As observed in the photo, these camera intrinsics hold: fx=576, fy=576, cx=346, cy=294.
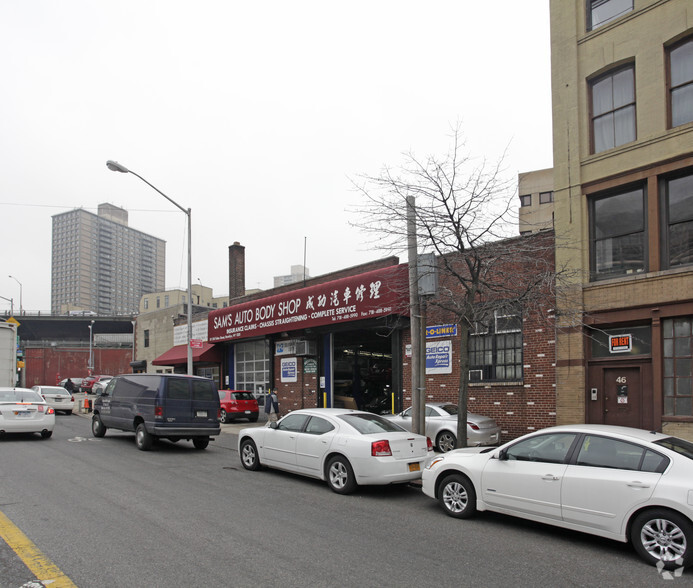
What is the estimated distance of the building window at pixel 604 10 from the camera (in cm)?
1448

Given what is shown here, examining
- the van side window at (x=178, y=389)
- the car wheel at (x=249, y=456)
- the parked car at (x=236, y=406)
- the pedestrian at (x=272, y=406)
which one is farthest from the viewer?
the parked car at (x=236, y=406)

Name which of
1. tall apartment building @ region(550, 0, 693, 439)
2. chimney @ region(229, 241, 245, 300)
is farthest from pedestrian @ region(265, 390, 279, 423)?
tall apartment building @ region(550, 0, 693, 439)

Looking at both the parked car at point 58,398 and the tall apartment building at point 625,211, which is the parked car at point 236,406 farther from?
the tall apartment building at point 625,211

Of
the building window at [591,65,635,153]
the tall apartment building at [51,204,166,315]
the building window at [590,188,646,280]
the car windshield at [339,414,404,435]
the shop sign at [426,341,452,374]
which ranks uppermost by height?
the tall apartment building at [51,204,166,315]

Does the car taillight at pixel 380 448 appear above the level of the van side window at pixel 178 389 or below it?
below

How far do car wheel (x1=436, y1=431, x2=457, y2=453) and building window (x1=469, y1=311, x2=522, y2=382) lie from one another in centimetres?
261

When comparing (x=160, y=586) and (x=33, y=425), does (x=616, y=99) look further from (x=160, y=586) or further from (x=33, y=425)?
(x=33, y=425)

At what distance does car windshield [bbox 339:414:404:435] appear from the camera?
9831 mm

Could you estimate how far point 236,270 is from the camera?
104 ft

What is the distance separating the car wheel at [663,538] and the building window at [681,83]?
10180 millimetres

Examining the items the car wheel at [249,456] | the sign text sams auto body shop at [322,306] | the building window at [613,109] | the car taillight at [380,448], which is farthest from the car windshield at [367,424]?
the building window at [613,109]

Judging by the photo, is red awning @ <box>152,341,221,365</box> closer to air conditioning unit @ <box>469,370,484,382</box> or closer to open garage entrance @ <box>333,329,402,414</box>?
open garage entrance @ <box>333,329,402,414</box>

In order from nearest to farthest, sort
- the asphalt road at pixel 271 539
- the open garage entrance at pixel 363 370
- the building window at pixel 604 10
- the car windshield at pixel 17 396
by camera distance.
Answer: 1. the asphalt road at pixel 271 539
2. the building window at pixel 604 10
3. the car windshield at pixel 17 396
4. the open garage entrance at pixel 363 370

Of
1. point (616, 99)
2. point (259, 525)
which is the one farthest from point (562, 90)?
point (259, 525)
